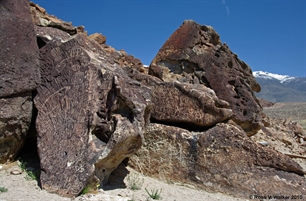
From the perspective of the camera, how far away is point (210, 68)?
7223mm

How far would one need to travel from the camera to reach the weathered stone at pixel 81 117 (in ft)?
13.8

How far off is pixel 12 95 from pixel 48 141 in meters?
0.83

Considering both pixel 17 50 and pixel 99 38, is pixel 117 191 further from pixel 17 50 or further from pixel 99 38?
pixel 99 38

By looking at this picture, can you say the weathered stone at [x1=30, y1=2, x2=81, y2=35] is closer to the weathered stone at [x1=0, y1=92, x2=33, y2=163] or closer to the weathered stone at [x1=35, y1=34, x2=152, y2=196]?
the weathered stone at [x1=35, y1=34, x2=152, y2=196]

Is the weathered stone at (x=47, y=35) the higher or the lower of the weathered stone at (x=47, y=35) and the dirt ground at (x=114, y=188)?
the higher

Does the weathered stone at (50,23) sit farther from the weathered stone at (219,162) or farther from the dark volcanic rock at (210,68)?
the weathered stone at (219,162)

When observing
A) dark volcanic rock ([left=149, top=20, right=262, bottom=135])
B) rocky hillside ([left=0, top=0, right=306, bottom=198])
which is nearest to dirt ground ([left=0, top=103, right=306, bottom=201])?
rocky hillside ([left=0, top=0, right=306, bottom=198])

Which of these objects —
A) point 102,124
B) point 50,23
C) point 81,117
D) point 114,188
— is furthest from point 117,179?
point 50,23

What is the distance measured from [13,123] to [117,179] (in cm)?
164

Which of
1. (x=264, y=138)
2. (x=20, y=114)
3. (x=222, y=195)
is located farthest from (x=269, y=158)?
(x=264, y=138)

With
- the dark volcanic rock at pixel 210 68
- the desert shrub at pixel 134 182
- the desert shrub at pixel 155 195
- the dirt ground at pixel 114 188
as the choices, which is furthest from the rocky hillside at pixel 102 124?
the dark volcanic rock at pixel 210 68

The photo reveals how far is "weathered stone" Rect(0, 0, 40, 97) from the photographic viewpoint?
185 inches

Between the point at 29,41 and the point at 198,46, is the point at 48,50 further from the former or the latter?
the point at 198,46

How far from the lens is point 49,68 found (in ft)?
16.9
